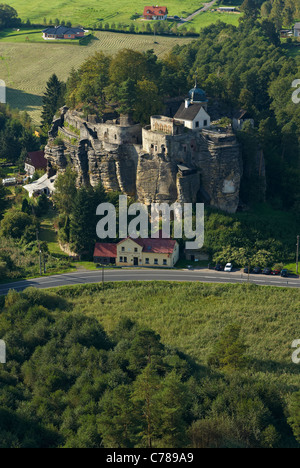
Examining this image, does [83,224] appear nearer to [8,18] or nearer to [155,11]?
[155,11]

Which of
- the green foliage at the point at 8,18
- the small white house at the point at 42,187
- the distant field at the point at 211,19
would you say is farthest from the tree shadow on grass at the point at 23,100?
the distant field at the point at 211,19

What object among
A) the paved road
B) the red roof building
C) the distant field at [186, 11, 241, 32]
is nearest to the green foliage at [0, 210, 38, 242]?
the red roof building

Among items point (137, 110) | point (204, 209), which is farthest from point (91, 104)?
point (204, 209)

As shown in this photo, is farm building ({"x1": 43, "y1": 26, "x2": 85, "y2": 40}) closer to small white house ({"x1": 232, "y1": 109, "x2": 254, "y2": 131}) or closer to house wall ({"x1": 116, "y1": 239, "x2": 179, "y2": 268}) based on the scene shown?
small white house ({"x1": 232, "y1": 109, "x2": 254, "y2": 131})

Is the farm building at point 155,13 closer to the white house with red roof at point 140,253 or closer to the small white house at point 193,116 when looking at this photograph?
the small white house at point 193,116

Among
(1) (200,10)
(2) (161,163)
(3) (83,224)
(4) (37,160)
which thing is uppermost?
(1) (200,10)

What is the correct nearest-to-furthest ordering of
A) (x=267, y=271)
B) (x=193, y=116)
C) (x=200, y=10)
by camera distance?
(x=267, y=271) → (x=193, y=116) → (x=200, y=10)

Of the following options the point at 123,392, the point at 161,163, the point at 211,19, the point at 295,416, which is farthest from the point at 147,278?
the point at 211,19
